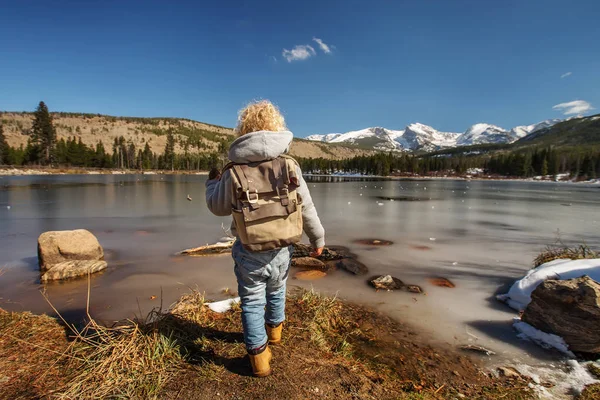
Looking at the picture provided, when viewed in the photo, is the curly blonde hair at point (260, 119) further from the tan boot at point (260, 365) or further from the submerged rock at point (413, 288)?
the submerged rock at point (413, 288)

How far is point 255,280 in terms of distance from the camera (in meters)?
2.46

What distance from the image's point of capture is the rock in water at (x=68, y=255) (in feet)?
19.4

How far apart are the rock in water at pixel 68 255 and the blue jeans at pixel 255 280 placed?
5.23 meters

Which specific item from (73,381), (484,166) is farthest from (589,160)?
(73,381)

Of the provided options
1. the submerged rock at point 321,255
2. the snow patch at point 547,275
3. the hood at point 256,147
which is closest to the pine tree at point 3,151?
the submerged rock at point 321,255

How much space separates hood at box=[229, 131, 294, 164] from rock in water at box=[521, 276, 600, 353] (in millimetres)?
4353

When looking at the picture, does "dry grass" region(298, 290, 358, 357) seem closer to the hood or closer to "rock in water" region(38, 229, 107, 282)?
the hood

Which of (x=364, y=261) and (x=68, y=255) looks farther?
(x=364, y=261)

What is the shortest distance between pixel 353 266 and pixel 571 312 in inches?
152

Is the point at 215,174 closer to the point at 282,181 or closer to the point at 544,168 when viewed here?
the point at 282,181

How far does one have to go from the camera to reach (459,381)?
3.00 metres

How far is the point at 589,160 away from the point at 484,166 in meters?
39.8

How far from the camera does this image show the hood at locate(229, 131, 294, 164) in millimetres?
2240

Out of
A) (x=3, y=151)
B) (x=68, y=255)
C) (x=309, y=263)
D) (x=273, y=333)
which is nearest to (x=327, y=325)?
(x=273, y=333)
